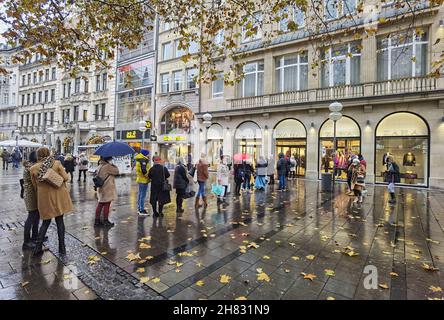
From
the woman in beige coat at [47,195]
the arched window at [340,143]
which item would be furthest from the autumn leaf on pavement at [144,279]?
the arched window at [340,143]

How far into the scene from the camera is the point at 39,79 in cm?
4447

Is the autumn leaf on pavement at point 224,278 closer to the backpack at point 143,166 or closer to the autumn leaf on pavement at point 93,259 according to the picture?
the autumn leaf on pavement at point 93,259

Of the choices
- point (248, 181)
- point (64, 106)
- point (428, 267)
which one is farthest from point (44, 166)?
point (64, 106)

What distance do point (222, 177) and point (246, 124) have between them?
42.8ft

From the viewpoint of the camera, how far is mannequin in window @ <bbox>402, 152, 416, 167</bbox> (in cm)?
1510

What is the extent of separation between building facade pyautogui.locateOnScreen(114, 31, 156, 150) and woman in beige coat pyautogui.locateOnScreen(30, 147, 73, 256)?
24.4 metres

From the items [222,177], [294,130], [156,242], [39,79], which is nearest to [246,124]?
[294,130]

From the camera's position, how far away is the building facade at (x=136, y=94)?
95.7 feet

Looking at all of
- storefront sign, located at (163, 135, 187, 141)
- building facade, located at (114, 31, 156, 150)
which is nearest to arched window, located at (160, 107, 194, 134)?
storefront sign, located at (163, 135, 187, 141)

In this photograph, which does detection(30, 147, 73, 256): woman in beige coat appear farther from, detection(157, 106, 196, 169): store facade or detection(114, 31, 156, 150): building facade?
detection(114, 31, 156, 150): building facade

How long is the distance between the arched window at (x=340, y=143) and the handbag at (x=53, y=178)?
50.9ft

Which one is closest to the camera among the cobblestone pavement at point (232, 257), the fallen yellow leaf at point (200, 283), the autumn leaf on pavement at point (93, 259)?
the cobblestone pavement at point (232, 257)

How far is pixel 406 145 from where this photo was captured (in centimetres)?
1527
